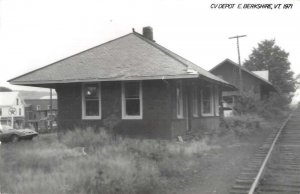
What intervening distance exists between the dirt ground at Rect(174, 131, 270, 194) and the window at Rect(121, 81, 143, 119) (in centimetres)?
358

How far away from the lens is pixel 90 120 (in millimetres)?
16406

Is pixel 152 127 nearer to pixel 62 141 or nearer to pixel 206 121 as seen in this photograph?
pixel 62 141

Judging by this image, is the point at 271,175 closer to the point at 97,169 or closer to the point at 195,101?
the point at 97,169

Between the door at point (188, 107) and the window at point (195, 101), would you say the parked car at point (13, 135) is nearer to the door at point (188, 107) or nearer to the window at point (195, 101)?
the window at point (195, 101)

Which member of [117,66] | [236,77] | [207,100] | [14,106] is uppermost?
[236,77]

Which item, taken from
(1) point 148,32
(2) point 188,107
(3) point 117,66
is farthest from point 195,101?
(3) point 117,66

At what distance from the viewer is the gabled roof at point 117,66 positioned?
1474cm

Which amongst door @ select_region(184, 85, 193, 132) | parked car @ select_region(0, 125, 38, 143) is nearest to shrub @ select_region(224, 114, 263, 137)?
door @ select_region(184, 85, 193, 132)

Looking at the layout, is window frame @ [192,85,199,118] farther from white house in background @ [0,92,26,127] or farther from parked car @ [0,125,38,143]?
white house in background @ [0,92,26,127]

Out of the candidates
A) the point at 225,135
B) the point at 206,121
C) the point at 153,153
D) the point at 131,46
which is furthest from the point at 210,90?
the point at 153,153

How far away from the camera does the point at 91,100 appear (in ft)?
54.0

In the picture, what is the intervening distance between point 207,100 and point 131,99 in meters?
6.89

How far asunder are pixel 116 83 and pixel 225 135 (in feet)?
18.7

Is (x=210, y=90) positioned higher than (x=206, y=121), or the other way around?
(x=210, y=90)
